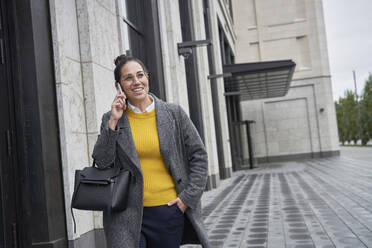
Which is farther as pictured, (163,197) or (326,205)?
(326,205)

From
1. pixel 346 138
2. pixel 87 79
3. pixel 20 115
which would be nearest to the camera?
pixel 20 115

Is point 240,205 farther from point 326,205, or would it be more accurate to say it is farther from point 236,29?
point 236,29

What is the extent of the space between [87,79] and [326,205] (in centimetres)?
539

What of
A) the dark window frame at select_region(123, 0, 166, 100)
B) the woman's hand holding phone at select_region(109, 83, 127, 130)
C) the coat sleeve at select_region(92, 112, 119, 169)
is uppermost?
the dark window frame at select_region(123, 0, 166, 100)

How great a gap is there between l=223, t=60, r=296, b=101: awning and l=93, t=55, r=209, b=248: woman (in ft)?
39.7

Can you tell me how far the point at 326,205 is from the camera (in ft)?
→ 25.7

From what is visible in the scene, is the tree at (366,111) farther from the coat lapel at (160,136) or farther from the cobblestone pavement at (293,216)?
the coat lapel at (160,136)

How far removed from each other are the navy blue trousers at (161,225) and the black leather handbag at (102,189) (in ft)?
0.58

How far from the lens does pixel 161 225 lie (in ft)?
8.00

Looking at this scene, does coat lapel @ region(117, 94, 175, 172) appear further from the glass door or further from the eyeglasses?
the glass door

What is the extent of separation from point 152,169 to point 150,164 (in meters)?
0.03

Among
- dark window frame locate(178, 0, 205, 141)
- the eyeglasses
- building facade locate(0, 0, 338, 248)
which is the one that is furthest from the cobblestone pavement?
the eyeglasses

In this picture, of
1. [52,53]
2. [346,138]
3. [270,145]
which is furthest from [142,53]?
[346,138]

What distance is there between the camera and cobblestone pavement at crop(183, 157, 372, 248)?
530 cm
